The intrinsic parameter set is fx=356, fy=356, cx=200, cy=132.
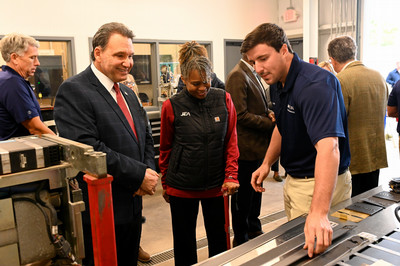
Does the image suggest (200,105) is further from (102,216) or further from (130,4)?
(130,4)

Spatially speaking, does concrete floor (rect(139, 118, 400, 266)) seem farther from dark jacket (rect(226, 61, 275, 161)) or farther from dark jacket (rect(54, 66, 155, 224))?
dark jacket (rect(54, 66, 155, 224))

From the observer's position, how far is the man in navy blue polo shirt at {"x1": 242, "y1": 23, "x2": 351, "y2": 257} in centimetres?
119

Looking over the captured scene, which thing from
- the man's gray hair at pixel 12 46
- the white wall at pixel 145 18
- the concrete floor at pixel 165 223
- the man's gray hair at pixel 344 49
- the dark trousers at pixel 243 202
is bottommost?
the concrete floor at pixel 165 223

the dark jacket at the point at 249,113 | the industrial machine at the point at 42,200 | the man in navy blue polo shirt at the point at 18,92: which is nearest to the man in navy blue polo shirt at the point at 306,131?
the industrial machine at the point at 42,200

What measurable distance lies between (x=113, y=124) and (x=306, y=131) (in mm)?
855

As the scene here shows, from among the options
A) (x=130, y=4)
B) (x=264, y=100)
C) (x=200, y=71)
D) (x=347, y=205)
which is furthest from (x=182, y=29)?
(x=347, y=205)

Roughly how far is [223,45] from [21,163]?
598cm

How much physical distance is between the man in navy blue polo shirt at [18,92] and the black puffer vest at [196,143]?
93 cm

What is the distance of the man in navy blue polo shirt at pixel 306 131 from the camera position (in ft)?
3.90

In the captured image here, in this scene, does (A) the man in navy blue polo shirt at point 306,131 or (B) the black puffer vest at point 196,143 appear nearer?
(A) the man in navy blue polo shirt at point 306,131

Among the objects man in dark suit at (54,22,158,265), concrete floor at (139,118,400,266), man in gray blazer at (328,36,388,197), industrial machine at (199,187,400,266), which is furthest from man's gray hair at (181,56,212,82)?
concrete floor at (139,118,400,266)

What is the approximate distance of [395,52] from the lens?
8.14 m

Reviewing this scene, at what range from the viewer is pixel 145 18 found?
18.3ft

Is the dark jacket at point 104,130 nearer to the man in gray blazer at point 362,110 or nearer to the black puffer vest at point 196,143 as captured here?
the black puffer vest at point 196,143
